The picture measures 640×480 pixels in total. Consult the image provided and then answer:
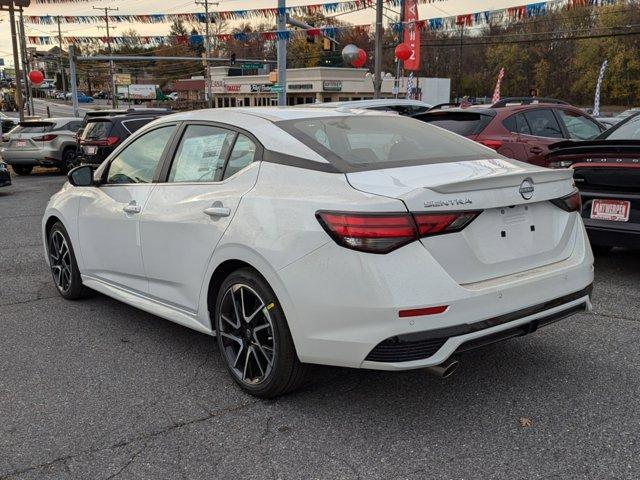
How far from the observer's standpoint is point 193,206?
3670 mm

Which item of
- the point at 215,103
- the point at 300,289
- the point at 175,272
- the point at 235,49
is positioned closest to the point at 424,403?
the point at 300,289

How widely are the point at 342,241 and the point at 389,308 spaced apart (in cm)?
37

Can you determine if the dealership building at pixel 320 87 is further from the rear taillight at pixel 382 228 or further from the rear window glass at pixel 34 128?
the rear taillight at pixel 382 228

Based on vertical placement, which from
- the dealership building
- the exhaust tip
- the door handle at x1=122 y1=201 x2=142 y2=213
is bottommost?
the exhaust tip

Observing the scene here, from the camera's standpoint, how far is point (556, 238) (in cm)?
334

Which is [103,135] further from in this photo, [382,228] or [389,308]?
[389,308]

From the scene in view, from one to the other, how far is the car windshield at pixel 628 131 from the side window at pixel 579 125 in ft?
7.51

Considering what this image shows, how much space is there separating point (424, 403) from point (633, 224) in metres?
2.97

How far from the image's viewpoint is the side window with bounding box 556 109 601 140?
8688 millimetres

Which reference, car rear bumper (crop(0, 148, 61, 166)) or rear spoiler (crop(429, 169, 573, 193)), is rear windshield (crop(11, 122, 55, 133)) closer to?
car rear bumper (crop(0, 148, 61, 166))

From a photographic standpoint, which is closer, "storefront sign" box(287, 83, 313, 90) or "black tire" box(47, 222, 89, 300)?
"black tire" box(47, 222, 89, 300)

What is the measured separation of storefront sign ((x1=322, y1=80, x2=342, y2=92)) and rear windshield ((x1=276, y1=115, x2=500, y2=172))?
4938 centimetres

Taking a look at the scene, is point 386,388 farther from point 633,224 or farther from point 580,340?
point 633,224

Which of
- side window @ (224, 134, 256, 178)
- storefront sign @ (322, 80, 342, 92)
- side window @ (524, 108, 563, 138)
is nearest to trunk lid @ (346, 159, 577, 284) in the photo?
side window @ (224, 134, 256, 178)
